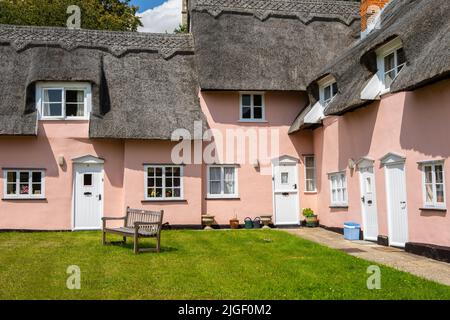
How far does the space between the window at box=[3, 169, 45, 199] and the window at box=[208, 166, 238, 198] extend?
6.01 metres

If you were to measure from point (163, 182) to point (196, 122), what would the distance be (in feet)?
8.15

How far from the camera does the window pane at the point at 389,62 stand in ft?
44.4

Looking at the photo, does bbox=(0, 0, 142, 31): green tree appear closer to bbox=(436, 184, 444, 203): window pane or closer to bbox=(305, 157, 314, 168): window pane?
bbox=(305, 157, 314, 168): window pane

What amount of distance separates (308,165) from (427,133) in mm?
7977

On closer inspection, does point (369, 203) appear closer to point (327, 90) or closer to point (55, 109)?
point (327, 90)

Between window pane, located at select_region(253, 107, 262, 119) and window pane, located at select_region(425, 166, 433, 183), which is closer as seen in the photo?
window pane, located at select_region(425, 166, 433, 183)

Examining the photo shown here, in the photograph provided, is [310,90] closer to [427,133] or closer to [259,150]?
[259,150]

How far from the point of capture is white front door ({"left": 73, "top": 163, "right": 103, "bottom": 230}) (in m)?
18.0

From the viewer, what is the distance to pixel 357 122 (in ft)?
50.3

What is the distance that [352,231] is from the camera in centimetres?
1521

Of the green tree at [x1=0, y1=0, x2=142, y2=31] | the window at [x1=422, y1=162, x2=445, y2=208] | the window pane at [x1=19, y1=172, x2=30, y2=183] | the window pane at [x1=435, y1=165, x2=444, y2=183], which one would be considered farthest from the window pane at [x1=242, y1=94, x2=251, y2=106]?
the green tree at [x1=0, y1=0, x2=142, y2=31]

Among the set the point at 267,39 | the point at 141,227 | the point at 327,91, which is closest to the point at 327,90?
the point at 327,91

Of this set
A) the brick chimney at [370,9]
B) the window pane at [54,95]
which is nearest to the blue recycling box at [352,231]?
the brick chimney at [370,9]
